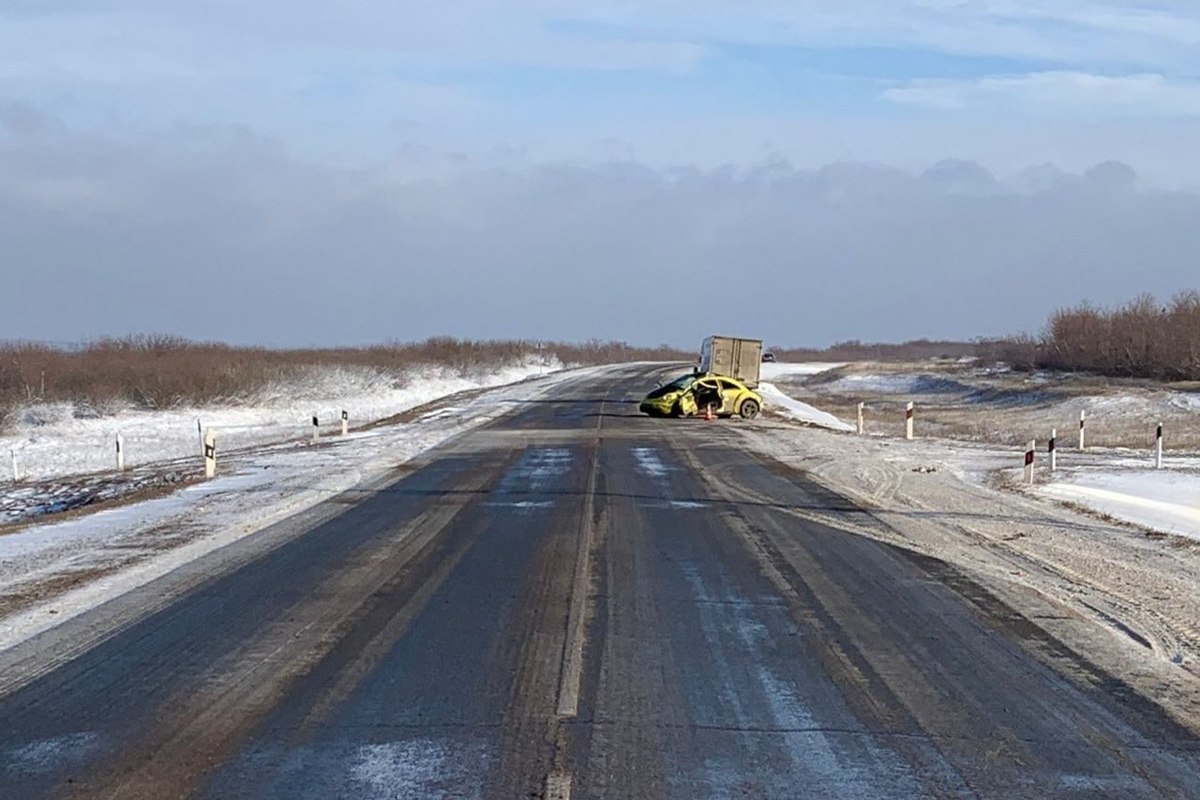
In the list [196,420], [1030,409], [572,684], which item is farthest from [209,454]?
[1030,409]

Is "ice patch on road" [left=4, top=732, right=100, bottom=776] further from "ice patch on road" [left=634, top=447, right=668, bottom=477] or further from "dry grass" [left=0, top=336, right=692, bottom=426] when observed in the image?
"dry grass" [left=0, top=336, right=692, bottom=426]

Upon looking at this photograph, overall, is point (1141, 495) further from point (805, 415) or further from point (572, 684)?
point (805, 415)

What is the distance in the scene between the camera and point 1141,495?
65.6 ft

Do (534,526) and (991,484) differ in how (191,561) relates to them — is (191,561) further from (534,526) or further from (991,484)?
(991,484)

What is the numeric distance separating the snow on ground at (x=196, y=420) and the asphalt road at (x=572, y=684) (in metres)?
13.8

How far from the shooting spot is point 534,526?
611 inches

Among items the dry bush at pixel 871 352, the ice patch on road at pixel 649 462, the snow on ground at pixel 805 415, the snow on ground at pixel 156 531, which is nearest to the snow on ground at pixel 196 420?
the snow on ground at pixel 156 531

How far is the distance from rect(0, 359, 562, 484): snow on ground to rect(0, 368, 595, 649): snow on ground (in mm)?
4965

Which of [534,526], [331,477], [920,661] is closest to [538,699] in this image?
[920,661]

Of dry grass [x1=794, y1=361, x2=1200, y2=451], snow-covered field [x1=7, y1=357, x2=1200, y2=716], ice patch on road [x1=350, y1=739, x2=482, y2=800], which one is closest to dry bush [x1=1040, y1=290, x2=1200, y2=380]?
dry grass [x1=794, y1=361, x2=1200, y2=451]

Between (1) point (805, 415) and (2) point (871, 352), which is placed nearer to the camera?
→ (1) point (805, 415)

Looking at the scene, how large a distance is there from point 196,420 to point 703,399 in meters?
21.6

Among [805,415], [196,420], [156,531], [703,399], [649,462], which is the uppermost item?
[703,399]

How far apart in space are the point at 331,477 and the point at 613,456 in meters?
6.45
